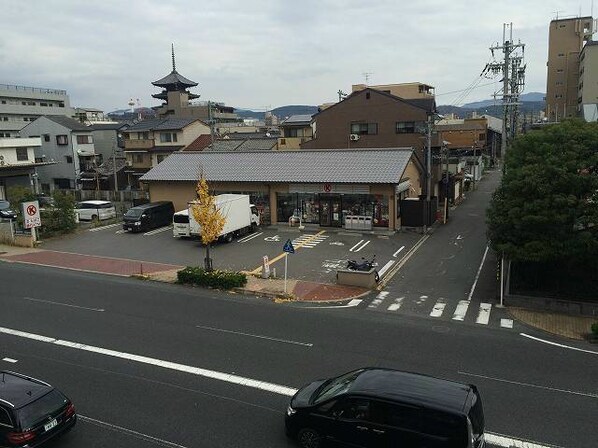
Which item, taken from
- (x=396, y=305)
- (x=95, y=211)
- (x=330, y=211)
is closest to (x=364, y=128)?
(x=330, y=211)

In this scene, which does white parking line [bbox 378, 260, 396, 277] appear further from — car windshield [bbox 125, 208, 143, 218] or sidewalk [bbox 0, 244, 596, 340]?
car windshield [bbox 125, 208, 143, 218]

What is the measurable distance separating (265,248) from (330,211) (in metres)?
6.88

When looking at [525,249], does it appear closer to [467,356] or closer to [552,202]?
[552,202]

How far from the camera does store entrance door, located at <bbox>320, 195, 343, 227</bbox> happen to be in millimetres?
33219

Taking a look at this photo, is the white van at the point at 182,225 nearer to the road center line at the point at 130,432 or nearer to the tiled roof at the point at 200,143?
the road center line at the point at 130,432

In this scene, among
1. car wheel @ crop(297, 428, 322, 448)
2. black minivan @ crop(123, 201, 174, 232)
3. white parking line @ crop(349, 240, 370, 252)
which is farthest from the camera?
black minivan @ crop(123, 201, 174, 232)

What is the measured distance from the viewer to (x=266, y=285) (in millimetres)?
21078

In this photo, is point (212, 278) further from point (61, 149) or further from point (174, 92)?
point (174, 92)

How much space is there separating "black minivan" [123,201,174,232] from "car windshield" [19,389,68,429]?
25.2 m

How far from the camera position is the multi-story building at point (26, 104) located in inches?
2995

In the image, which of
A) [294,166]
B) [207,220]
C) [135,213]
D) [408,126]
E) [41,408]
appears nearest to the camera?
[41,408]

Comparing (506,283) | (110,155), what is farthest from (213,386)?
(110,155)

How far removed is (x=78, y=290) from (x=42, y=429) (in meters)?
12.6

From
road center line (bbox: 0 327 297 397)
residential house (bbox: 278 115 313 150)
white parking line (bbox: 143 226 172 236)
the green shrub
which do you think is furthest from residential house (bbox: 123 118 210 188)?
road center line (bbox: 0 327 297 397)
